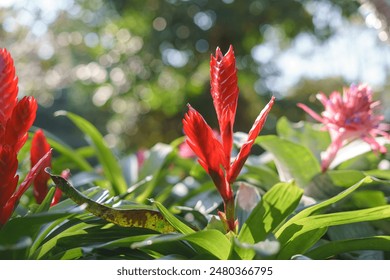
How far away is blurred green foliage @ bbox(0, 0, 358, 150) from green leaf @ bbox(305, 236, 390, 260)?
8557 mm

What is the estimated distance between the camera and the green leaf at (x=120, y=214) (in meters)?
0.77

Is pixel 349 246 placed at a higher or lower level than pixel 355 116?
lower

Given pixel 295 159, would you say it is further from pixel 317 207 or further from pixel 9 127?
pixel 9 127

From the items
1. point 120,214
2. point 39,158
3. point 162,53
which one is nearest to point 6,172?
point 120,214

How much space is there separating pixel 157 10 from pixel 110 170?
9039 millimetres

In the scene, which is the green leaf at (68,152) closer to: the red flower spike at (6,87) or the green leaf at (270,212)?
the red flower spike at (6,87)

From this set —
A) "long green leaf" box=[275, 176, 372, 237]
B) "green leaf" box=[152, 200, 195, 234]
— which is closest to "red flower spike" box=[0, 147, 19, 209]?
"green leaf" box=[152, 200, 195, 234]

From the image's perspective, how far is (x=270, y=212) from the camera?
2.80ft

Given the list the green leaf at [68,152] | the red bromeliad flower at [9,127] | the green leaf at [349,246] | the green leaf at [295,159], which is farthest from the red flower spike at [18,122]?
the green leaf at [68,152]

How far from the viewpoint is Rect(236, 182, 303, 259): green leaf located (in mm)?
839

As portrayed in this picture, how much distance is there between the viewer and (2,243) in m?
0.73

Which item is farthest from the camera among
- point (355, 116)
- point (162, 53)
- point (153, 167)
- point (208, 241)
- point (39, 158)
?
point (162, 53)

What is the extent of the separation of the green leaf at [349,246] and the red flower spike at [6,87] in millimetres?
529

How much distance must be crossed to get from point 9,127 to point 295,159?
772mm
